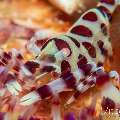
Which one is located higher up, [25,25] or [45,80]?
[25,25]

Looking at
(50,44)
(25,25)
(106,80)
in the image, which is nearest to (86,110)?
Result: (106,80)

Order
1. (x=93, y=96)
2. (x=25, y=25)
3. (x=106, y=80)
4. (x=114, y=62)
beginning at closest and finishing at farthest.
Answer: (x=106, y=80) → (x=93, y=96) → (x=114, y=62) → (x=25, y=25)

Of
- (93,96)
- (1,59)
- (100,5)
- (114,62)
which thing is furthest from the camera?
(100,5)

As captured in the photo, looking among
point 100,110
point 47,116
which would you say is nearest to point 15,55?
point 47,116

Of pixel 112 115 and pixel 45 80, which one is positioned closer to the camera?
pixel 112 115

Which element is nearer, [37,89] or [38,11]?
[37,89]

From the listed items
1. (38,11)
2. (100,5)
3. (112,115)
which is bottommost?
(112,115)

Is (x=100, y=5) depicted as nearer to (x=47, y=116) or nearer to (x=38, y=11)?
(x=38, y=11)

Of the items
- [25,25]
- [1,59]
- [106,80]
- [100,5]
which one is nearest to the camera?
[106,80]

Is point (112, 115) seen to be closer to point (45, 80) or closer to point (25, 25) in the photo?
point (45, 80)
